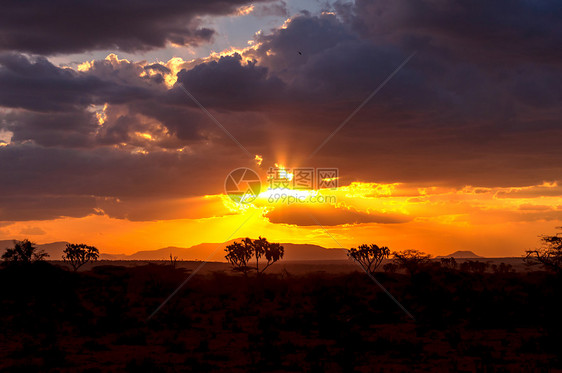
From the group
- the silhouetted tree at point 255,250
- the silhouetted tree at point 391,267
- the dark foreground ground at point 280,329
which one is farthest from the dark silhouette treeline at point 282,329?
the silhouetted tree at point 255,250

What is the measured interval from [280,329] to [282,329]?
0.38 feet

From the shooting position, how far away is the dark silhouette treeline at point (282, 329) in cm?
2200

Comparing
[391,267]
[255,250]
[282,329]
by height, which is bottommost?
[282,329]

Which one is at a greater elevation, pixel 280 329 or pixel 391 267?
pixel 391 267

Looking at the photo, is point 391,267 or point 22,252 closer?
point 22,252

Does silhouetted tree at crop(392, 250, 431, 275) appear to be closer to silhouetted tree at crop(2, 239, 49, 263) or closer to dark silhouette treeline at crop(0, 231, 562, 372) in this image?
dark silhouette treeline at crop(0, 231, 562, 372)

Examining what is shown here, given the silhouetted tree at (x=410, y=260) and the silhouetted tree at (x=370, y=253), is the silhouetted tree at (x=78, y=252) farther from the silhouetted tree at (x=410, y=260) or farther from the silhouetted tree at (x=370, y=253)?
the silhouetted tree at (x=410, y=260)

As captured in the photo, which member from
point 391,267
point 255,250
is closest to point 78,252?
point 255,250

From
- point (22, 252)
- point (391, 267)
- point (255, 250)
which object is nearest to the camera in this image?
point (22, 252)

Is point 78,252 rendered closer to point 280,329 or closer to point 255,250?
point 255,250

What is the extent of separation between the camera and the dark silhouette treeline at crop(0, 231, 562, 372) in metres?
22.0

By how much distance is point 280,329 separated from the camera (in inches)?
1256

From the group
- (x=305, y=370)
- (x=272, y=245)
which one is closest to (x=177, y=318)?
(x=305, y=370)

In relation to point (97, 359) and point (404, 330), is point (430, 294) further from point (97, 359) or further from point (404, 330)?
point (97, 359)
